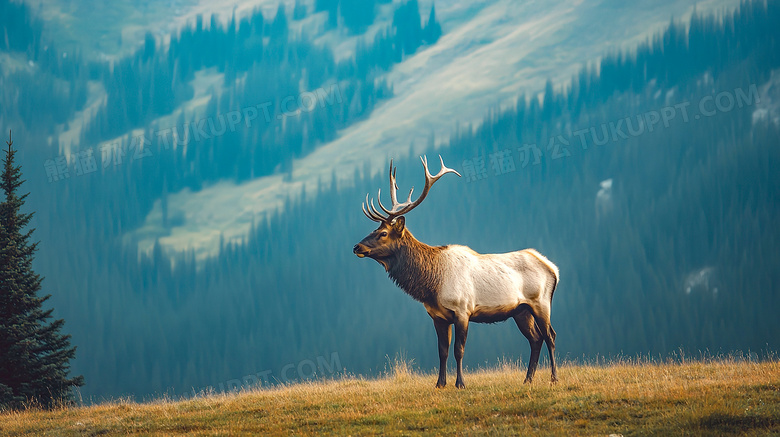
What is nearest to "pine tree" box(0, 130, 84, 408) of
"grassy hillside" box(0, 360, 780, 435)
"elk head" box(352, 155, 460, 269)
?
"grassy hillside" box(0, 360, 780, 435)

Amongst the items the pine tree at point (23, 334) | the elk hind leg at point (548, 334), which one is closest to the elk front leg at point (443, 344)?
the elk hind leg at point (548, 334)

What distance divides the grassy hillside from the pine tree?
2.94m

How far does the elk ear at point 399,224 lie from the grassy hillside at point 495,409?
3.14 metres

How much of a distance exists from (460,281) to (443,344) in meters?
1.26

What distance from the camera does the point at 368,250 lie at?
13664mm

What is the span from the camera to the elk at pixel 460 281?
43.4 feet

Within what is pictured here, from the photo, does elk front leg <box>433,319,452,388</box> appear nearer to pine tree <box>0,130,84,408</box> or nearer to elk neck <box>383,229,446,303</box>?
elk neck <box>383,229,446,303</box>

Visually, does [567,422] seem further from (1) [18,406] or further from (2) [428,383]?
(1) [18,406]

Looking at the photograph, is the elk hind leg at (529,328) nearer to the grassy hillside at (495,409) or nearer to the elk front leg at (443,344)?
the grassy hillside at (495,409)

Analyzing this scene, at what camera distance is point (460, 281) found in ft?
43.8

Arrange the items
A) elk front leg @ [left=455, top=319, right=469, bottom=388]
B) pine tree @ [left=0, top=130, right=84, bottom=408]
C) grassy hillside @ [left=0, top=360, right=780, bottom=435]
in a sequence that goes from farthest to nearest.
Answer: pine tree @ [left=0, top=130, right=84, bottom=408], elk front leg @ [left=455, top=319, right=469, bottom=388], grassy hillside @ [left=0, top=360, right=780, bottom=435]

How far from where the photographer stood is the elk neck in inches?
531

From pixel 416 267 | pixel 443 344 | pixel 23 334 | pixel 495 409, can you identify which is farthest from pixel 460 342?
pixel 23 334

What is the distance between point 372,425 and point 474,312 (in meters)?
3.90
